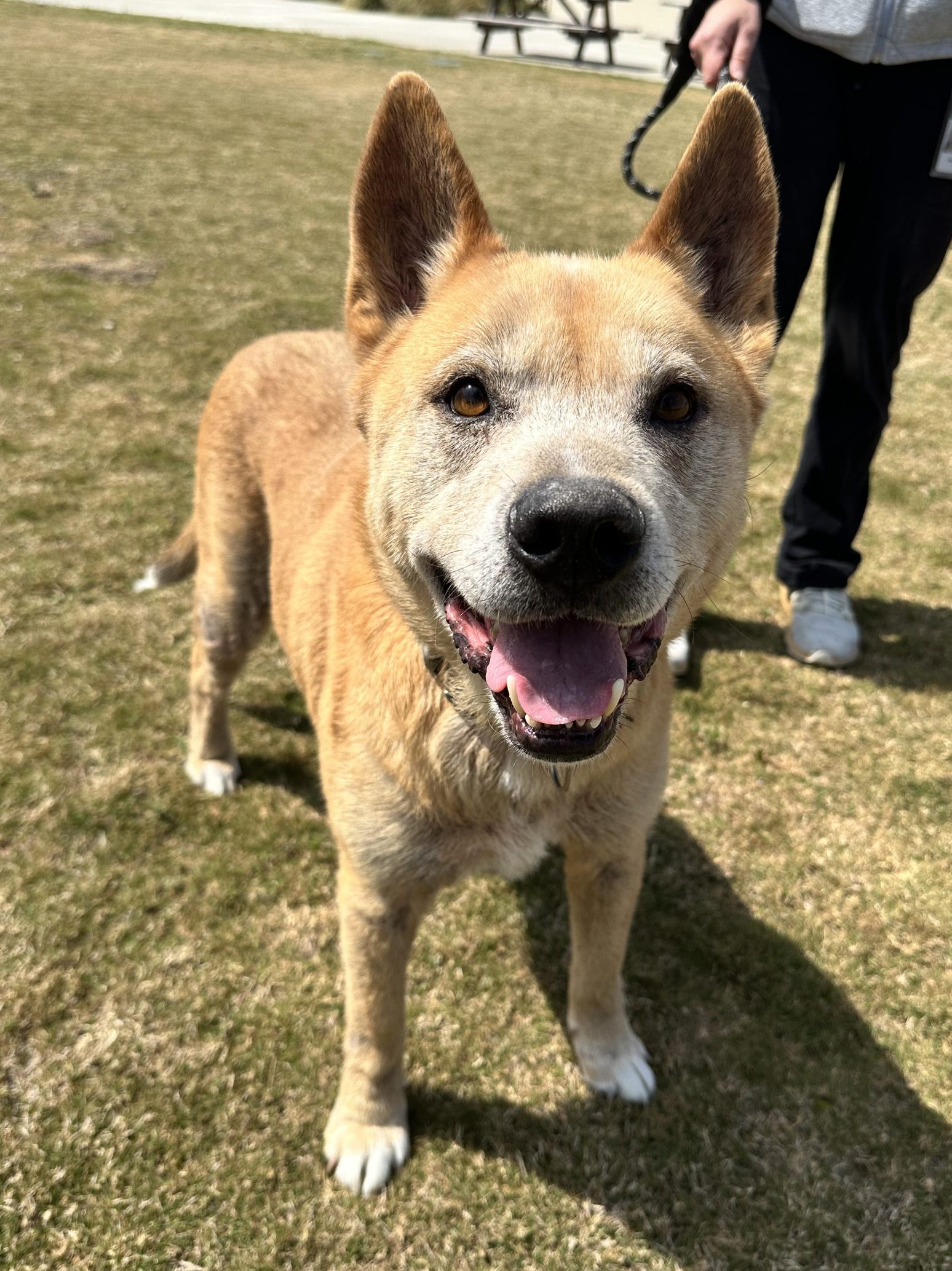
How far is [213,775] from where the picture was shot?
11.6 feet

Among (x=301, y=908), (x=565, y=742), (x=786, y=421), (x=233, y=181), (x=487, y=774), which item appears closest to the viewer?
(x=565, y=742)

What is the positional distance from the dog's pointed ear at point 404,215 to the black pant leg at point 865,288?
1.99 metres

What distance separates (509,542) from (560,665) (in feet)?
1.04

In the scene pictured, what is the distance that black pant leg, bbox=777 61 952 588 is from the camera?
3.21 m

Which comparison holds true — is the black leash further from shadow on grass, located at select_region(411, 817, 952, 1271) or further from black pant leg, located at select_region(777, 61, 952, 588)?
shadow on grass, located at select_region(411, 817, 952, 1271)

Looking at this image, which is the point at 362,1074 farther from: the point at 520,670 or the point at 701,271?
the point at 701,271

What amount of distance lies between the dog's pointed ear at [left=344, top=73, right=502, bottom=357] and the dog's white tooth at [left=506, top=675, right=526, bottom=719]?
1083 millimetres

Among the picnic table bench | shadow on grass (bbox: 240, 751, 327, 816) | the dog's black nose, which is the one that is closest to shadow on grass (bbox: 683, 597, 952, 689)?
shadow on grass (bbox: 240, 751, 327, 816)

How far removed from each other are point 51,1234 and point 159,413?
200 inches

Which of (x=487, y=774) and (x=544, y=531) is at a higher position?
(x=544, y=531)

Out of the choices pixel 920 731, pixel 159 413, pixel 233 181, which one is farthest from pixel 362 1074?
pixel 233 181

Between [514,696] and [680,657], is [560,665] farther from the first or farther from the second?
[680,657]

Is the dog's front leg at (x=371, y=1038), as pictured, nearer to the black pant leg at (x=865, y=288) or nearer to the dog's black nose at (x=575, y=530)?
the dog's black nose at (x=575, y=530)

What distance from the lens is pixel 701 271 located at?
2.33m
